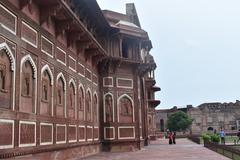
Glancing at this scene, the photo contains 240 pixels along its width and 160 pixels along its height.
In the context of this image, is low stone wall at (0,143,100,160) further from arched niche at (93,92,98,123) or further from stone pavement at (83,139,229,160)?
arched niche at (93,92,98,123)

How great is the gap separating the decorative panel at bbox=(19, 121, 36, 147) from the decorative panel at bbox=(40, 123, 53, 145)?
720 mm

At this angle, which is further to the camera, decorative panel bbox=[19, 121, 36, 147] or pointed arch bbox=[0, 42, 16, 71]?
decorative panel bbox=[19, 121, 36, 147]

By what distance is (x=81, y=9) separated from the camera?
758 inches

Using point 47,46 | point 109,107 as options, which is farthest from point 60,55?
point 109,107

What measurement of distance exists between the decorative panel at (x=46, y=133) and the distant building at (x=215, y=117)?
251ft

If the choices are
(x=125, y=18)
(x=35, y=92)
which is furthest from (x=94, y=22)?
(x=35, y=92)

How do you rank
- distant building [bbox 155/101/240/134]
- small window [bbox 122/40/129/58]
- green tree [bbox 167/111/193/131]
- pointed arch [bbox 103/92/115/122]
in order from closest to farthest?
pointed arch [bbox 103/92/115/122] < small window [bbox 122/40/129/58] < green tree [bbox 167/111/193/131] < distant building [bbox 155/101/240/134]

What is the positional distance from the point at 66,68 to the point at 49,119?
3188 millimetres

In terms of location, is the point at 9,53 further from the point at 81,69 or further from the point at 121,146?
the point at 121,146

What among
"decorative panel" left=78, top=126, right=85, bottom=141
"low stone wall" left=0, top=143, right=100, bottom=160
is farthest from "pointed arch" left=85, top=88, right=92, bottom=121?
"low stone wall" left=0, top=143, right=100, bottom=160

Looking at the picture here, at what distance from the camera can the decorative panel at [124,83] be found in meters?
23.8

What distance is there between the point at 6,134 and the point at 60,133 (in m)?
4.87

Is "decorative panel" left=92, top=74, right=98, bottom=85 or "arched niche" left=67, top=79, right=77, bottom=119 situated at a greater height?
"decorative panel" left=92, top=74, right=98, bottom=85

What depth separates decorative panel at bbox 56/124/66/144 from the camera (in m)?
14.7
